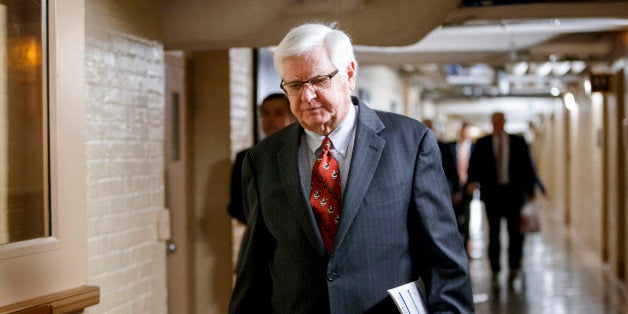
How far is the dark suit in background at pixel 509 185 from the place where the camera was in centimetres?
796

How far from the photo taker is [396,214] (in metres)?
2.23

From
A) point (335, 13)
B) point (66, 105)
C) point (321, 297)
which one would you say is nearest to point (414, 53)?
point (335, 13)

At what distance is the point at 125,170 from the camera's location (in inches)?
149

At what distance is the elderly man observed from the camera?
7.22ft

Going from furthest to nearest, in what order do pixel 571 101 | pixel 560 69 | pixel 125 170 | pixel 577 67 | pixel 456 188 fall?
pixel 571 101 < pixel 560 69 < pixel 577 67 < pixel 456 188 < pixel 125 170

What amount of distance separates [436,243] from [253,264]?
1.75 ft

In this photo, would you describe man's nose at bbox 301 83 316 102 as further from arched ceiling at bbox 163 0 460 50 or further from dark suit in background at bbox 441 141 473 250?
dark suit in background at bbox 441 141 473 250

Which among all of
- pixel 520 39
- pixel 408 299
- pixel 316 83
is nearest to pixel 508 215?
pixel 520 39

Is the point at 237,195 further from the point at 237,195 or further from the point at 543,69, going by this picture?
the point at 543,69

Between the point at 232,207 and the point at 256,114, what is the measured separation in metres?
1.43

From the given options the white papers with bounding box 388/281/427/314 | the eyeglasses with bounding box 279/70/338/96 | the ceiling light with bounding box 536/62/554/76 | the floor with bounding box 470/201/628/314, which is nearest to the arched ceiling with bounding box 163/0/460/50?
the eyeglasses with bounding box 279/70/338/96

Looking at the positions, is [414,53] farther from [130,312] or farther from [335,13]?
[130,312]

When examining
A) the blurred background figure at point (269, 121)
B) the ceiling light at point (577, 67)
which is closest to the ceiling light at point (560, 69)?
the ceiling light at point (577, 67)

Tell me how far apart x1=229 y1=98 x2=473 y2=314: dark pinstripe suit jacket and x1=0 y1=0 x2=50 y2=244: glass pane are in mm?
1016
